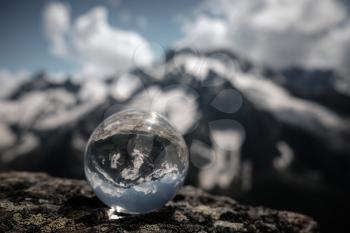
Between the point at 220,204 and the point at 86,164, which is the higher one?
the point at 86,164

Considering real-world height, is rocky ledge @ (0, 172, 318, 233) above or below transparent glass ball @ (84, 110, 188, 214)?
below

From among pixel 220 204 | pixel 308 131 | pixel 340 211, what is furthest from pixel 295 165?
pixel 220 204

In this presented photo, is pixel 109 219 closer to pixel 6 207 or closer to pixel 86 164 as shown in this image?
pixel 86 164

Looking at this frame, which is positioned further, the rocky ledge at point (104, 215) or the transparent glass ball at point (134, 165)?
the transparent glass ball at point (134, 165)

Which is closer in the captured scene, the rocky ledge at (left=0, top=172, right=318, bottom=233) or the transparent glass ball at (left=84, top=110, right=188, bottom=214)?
the rocky ledge at (left=0, top=172, right=318, bottom=233)

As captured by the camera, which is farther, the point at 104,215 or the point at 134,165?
the point at 104,215
